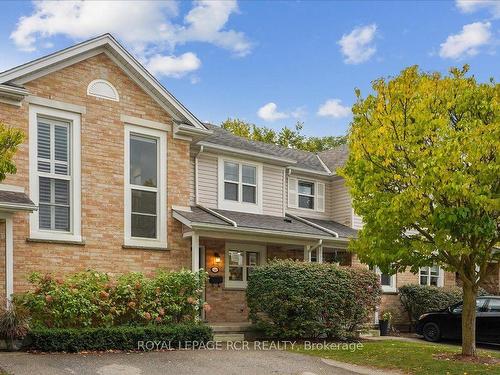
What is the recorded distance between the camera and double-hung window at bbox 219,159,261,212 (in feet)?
63.3

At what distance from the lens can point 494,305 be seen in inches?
732

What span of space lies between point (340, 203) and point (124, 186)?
402 inches

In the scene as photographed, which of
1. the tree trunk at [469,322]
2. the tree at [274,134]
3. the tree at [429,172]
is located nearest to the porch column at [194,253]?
the tree at [429,172]

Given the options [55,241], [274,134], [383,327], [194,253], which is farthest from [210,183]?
[274,134]

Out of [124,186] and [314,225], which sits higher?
[124,186]

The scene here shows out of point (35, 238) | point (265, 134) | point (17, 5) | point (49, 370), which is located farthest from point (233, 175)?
point (265, 134)

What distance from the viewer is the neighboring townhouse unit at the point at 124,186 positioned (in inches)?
565

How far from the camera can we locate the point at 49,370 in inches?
416

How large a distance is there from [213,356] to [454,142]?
21.7 feet

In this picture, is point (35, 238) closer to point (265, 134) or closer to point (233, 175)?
point (233, 175)

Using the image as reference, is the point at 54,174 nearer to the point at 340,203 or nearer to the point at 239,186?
the point at 239,186

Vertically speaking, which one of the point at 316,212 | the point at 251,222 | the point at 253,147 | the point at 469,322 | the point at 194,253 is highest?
the point at 253,147

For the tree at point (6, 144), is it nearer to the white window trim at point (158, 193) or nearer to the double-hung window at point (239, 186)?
the white window trim at point (158, 193)

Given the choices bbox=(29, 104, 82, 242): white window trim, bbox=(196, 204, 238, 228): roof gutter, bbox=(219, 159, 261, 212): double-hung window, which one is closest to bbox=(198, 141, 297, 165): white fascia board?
bbox=(219, 159, 261, 212): double-hung window
